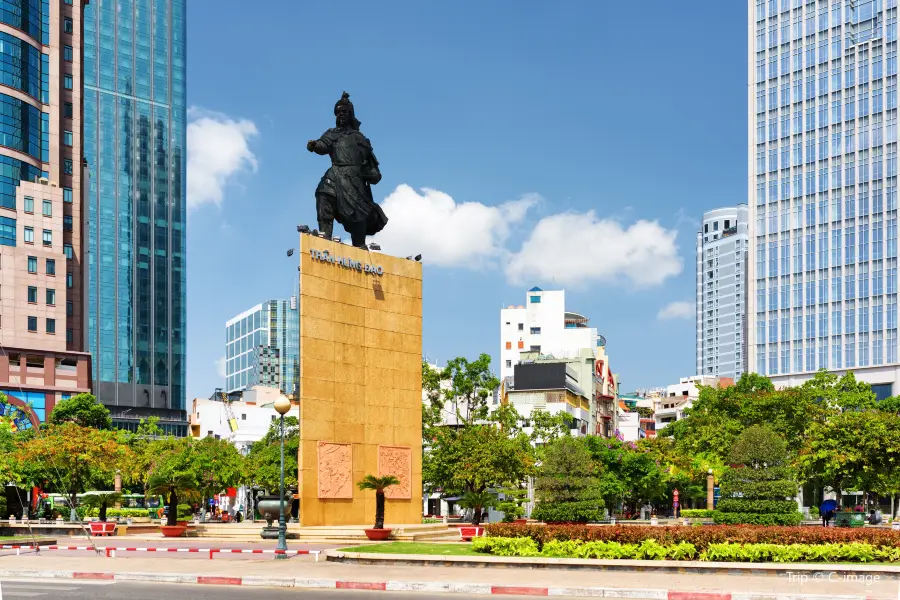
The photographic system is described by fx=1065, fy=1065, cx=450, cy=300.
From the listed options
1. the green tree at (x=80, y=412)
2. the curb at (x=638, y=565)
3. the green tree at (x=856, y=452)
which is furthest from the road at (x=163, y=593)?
the green tree at (x=80, y=412)

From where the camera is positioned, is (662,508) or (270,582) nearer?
(270,582)

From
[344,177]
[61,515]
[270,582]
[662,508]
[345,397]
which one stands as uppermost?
[344,177]

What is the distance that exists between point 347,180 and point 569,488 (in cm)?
1688

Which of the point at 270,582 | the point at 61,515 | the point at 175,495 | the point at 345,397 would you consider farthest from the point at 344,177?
the point at 61,515

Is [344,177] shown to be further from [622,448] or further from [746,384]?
[746,384]

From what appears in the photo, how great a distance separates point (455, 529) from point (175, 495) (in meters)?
11.6

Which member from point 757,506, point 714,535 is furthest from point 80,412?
point 714,535

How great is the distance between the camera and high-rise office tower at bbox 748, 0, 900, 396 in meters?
112

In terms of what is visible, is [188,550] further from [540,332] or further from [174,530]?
[540,332]

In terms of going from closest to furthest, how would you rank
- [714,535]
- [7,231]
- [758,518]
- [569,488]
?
1. [714,535]
2. [758,518]
3. [569,488]
4. [7,231]

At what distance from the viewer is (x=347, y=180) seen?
4628cm

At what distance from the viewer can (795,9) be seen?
122 metres

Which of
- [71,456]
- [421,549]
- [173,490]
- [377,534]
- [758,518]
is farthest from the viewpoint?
[71,456]

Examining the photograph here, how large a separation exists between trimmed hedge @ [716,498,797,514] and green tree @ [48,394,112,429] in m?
76.3
